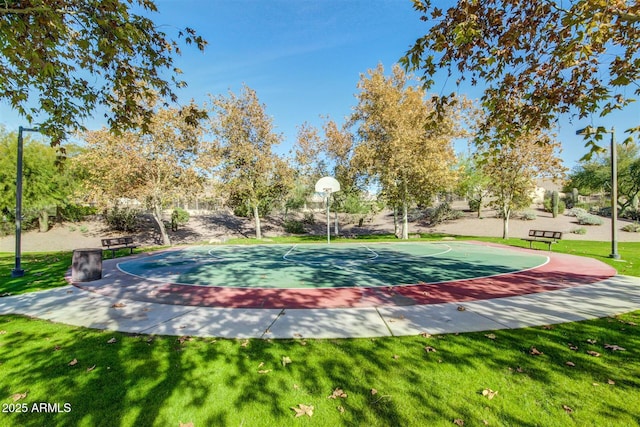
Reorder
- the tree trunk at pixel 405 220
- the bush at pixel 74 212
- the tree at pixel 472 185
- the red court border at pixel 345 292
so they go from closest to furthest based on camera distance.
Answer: the red court border at pixel 345 292
the tree trunk at pixel 405 220
the bush at pixel 74 212
the tree at pixel 472 185

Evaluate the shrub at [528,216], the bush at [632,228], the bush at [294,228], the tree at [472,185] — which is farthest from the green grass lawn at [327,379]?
the tree at [472,185]

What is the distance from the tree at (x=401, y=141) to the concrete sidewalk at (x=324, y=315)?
1640 cm

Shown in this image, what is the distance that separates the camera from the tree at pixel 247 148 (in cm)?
2575

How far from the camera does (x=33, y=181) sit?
86.0ft

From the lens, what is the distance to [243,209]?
37.1 m

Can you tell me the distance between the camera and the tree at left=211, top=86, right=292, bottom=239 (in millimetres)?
25750

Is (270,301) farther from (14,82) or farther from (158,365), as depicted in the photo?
(14,82)

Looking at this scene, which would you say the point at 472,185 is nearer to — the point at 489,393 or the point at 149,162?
the point at 149,162

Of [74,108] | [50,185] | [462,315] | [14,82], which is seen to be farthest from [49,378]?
[50,185]

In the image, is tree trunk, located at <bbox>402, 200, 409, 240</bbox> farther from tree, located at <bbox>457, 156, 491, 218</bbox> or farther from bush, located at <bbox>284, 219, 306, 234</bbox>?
tree, located at <bbox>457, 156, 491, 218</bbox>

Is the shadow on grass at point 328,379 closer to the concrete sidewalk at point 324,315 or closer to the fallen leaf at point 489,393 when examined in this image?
the fallen leaf at point 489,393

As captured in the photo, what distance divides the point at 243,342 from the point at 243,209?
3333 cm

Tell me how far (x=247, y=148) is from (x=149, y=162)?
768cm

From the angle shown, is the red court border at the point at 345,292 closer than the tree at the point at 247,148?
Yes
